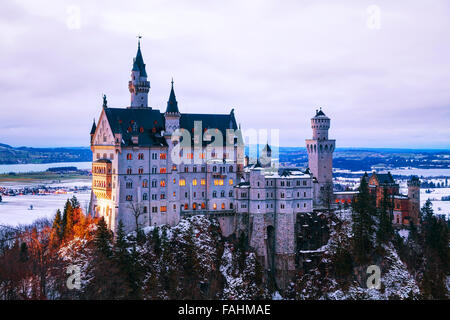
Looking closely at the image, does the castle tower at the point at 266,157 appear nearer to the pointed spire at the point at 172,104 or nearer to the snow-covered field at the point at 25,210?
the pointed spire at the point at 172,104

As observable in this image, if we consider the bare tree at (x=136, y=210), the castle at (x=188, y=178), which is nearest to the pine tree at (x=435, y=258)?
the castle at (x=188, y=178)

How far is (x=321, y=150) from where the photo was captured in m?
107

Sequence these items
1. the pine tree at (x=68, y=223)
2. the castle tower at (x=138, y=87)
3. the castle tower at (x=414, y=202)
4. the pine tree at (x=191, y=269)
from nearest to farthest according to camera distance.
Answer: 1. the pine tree at (x=191, y=269)
2. the pine tree at (x=68, y=223)
3. the castle tower at (x=138, y=87)
4. the castle tower at (x=414, y=202)

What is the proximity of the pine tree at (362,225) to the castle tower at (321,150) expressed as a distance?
33.0 feet

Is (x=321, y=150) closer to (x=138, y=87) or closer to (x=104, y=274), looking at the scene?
(x=138, y=87)

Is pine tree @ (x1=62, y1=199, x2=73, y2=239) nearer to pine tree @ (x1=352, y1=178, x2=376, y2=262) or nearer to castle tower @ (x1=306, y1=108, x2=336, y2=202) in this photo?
castle tower @ (x1=306, y1=108, x2=336, y2=202)

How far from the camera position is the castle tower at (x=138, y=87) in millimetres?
99438

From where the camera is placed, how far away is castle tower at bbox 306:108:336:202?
106 m

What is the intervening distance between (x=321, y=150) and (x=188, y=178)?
32.2 metres

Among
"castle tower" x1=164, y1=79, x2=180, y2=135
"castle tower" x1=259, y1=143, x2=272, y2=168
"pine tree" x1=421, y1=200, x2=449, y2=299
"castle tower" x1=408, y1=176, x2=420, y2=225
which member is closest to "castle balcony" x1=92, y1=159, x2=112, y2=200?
"castle tower" x1=164, y1=79, x2=180, y2=135

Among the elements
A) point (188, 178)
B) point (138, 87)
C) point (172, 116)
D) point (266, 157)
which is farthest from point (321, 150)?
point (138, 87)

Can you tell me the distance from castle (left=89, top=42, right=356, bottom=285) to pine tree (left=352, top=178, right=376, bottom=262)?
9578 mm

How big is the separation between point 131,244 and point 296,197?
35273 mm
